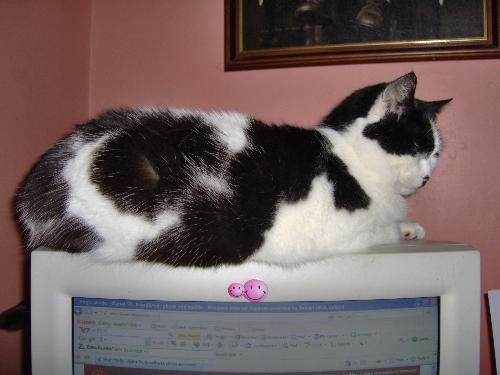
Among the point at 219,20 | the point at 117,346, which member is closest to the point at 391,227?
the point at 117,346

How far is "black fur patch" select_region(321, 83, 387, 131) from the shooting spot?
783 mm

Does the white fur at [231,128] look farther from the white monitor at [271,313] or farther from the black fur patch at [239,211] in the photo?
the white monitor at [271,313]

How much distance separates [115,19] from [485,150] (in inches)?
43.4

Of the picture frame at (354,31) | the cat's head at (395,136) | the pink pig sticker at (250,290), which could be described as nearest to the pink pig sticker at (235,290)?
the pink pig sticker at (250,290)

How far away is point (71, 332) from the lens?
1.99 feet

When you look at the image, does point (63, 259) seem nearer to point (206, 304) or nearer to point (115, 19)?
point (206, 304)

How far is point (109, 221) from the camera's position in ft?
2.06

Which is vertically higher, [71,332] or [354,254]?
[354,254]

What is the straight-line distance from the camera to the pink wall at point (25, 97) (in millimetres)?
→ 780

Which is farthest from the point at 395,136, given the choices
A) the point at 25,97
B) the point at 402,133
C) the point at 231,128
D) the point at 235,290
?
the point at 25,97

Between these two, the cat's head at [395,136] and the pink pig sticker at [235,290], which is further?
the cat's head at [395,136]

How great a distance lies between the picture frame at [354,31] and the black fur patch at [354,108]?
0.21m

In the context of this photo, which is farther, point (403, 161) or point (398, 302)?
point (403, 161)

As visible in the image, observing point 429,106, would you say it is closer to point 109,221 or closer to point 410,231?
point 410,231
